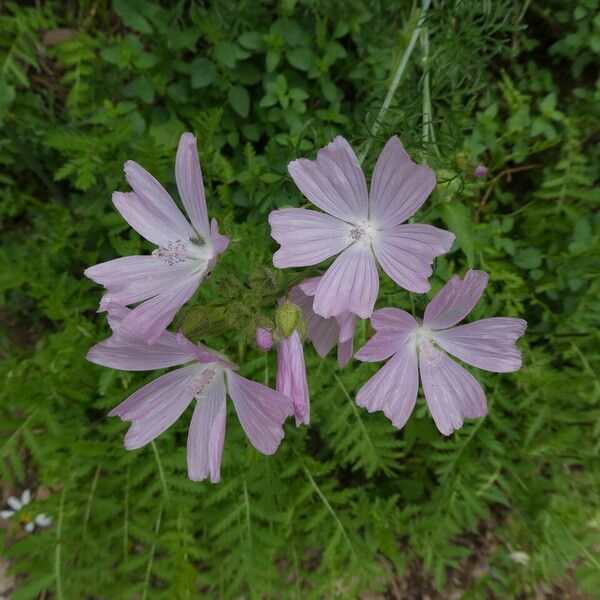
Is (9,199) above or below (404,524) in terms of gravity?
above

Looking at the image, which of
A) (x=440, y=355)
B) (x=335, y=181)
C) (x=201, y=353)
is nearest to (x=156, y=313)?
(x=201, y=353)

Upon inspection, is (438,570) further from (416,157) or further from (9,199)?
(9,199)

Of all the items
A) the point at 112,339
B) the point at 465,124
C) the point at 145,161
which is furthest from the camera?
the point at 465,124

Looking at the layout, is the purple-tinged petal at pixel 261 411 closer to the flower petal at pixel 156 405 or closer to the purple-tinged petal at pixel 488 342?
the flower petal at pixel 156 405

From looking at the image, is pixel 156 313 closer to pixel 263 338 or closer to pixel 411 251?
pixel 263 338

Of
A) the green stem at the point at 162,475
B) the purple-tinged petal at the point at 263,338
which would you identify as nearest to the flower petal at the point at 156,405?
the purple-tinged petal at the point at 263,338

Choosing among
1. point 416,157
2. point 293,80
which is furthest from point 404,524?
point 293,80

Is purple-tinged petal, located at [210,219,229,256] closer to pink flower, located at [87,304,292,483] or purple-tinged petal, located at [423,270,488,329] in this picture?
pink flower, located at [87,304,292,483]
